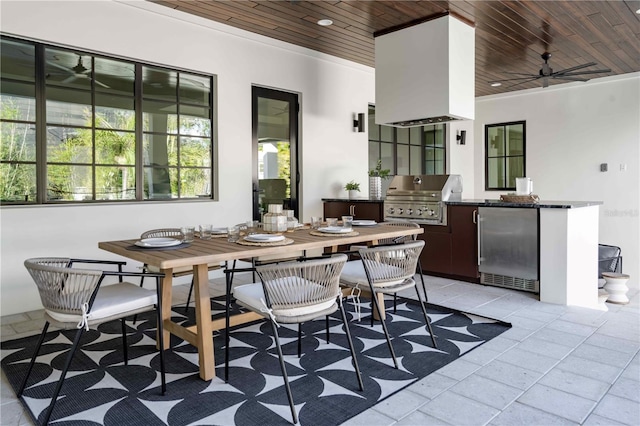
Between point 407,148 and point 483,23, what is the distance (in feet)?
9.57

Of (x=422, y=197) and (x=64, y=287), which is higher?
(x=422, y=197)

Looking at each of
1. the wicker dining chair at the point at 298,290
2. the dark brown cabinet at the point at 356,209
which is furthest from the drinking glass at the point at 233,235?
the dark brown cabinet at the point at 356,209

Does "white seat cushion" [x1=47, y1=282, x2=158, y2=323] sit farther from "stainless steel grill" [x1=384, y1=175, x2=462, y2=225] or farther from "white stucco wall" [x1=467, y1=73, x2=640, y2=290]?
"white stucco wall" [x1=467, y1=73, x2=640, y2=290]

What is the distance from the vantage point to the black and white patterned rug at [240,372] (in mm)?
1960

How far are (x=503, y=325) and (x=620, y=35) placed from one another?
409 cm

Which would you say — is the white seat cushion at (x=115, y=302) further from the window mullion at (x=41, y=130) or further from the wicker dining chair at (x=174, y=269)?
the window mullion at (x=41, y=130)

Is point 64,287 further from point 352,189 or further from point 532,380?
point 352,189

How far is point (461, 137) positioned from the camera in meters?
8.08

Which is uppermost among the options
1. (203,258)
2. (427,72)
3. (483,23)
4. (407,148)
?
(483,23)

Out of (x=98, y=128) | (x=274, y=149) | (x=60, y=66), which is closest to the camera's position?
(x=60, y=66)

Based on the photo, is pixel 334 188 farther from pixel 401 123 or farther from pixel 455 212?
pixel 455 212

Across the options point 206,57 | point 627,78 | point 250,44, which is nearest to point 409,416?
point 206,57

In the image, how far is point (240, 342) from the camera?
2.83m

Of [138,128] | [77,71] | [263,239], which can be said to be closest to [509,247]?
[263,239]
